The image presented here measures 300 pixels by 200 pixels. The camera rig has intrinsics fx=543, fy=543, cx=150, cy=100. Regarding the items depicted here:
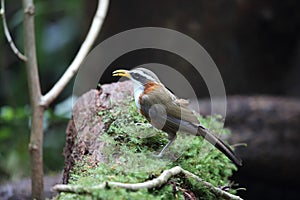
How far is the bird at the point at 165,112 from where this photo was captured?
246cm

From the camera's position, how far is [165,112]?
248 centimetres

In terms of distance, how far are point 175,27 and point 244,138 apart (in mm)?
1731

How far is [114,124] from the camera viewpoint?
270cm

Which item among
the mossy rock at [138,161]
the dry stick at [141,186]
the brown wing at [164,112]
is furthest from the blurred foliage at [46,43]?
the dry stick at [141,186]

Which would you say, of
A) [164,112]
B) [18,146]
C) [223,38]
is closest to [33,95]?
[164,112]

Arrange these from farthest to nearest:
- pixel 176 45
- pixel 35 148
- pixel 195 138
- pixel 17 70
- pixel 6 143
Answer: pixel 17 70
pixel 176 45
pixel 6 143
pixel 35 148
pixel 195 138

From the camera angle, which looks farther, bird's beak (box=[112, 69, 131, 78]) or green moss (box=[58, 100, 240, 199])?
bird's beak (box=[112, 69, 131, 78])

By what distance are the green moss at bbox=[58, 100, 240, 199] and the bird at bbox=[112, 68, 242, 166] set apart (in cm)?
12

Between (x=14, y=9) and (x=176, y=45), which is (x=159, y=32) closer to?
(x=176, y=45)

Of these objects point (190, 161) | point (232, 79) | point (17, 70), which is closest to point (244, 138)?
point (232, 79)

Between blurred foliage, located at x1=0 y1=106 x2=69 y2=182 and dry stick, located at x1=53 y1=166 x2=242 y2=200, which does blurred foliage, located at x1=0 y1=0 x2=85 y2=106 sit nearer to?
blurred foliage, located at x1=0 y1=106 x2=69 y2=182

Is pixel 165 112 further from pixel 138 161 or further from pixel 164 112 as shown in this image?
pixel 138 161

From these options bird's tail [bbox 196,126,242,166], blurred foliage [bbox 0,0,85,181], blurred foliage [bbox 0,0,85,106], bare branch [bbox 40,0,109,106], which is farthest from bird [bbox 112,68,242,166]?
blurred foliage [bbox 0,0,85,106]

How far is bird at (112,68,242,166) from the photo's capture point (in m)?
2.46
